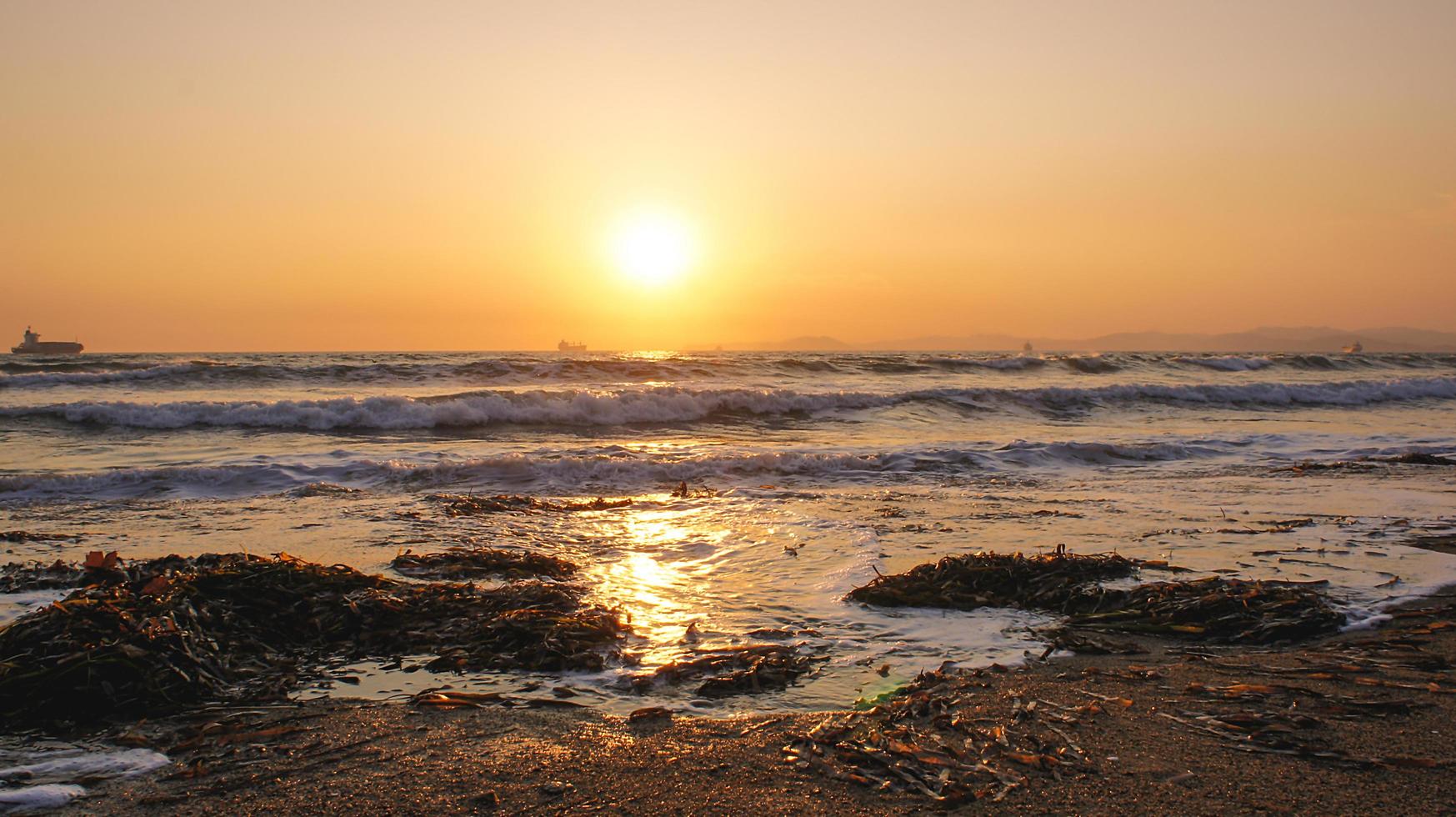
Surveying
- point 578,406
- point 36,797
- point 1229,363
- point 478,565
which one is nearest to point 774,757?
point 36,797

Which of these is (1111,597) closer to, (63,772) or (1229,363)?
(63,772)

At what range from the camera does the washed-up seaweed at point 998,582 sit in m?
5.38

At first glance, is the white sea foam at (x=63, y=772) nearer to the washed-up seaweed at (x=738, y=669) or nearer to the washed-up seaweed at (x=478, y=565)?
the washed-up seaweed at (x=738, y=669)

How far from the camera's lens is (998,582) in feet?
18.5

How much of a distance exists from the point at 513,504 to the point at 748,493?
275 centimetres

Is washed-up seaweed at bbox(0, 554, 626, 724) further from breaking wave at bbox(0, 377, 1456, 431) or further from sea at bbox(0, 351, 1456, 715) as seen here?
breaking wave at bbox(0, 377, 1456, 431)

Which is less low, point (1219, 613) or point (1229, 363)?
point (1229, 363)

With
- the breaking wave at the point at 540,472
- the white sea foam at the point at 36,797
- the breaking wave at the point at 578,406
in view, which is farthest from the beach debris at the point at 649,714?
the breaking wave at the point at 578,406

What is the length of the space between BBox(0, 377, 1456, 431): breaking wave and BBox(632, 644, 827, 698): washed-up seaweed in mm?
14835

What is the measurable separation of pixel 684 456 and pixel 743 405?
28.6 ft

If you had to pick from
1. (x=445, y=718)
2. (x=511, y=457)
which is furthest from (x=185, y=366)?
(x=445, y=718)

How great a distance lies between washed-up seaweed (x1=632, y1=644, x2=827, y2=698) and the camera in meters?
3.94

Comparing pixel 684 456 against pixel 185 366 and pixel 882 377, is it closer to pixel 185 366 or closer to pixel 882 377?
pixel 882 377

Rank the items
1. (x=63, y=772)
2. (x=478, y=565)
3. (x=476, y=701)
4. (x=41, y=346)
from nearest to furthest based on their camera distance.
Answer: (x=63, y=772)
(x=476, y=701)
(x=478, y=565)
(x=41, y=346)
